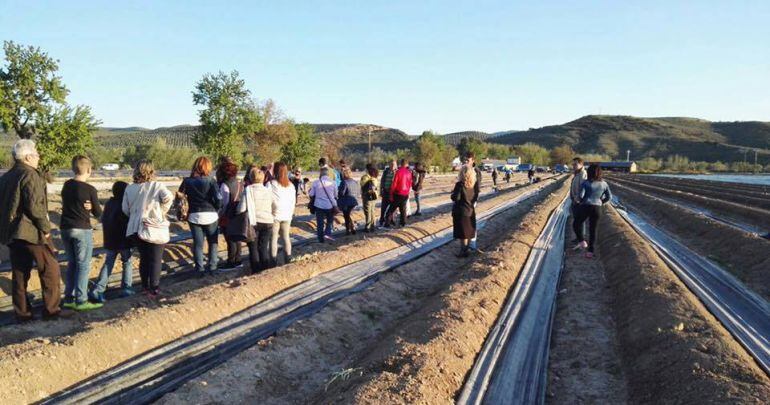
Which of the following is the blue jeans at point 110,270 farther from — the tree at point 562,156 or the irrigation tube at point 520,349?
the tree at point 562,156

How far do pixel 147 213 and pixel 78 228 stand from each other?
760 mm

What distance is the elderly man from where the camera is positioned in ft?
17.4

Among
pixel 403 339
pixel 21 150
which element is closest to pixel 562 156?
pixel 403 339

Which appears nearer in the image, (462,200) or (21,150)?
(21,150)

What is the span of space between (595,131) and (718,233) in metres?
191

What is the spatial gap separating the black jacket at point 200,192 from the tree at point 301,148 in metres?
42.2

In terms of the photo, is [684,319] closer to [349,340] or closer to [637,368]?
[637,368]

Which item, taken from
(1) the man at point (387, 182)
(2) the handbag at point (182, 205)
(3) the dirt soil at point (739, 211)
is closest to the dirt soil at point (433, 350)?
(2) the handbag at point (182, 205)

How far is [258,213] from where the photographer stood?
7859 mm

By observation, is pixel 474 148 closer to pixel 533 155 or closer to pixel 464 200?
pixel 533 155

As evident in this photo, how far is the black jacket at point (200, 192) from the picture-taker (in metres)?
7.51

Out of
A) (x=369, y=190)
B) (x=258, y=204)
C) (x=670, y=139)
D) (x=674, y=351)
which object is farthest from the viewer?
(x=670, y=139)

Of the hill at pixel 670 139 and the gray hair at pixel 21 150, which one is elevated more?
the hill at pixel 670 139

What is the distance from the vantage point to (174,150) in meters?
74.2
